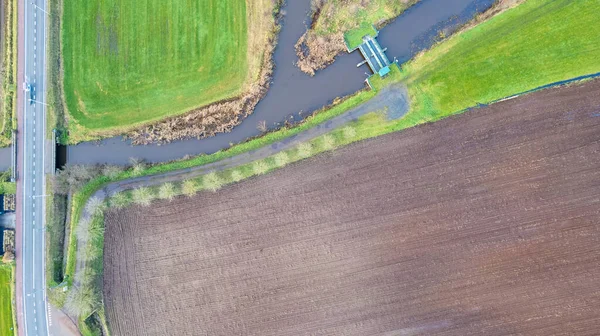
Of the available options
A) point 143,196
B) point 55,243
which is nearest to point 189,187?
point 143,196

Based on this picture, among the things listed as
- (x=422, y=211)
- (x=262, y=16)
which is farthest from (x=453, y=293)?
(x=262, y=16)

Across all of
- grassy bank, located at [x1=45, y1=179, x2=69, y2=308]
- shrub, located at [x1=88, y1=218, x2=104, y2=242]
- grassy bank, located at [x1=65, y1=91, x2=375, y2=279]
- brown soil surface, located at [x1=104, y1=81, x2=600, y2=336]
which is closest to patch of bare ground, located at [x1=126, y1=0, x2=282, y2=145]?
grassy bank, located at [x1=65, y1=91, x2=375, y2=279]

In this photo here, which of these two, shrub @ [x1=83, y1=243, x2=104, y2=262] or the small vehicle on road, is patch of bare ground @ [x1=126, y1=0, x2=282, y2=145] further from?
shrub @ [x1=83, y1=243, x2=104, y2=262]

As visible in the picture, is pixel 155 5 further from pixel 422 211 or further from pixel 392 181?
pixel 422 211

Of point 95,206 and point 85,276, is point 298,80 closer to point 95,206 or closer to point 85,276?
point 95,206

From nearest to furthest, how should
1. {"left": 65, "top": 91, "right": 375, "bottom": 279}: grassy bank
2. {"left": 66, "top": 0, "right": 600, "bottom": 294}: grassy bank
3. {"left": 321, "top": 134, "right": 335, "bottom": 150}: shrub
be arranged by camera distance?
1. {"left": 66, "top": 0, "right": 600, "bottom": 294}: grassy bank
2. {"left": 321, "top": 134, "right": 335, "bottom": 150}: shrub
3. {"left": 65, "top": 91, "right": 375, "bottom": 279}: grassy bank
